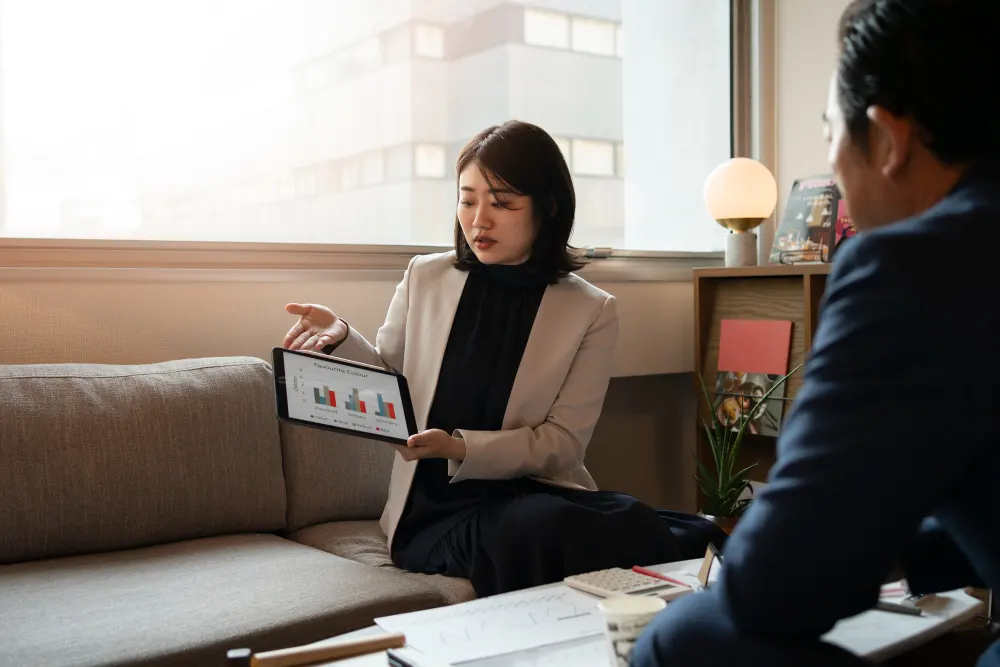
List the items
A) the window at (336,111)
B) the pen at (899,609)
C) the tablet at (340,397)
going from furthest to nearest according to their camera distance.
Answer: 1. the window at (336,111)
2. the tablet at (340,397)
3. the pen at (899,609)

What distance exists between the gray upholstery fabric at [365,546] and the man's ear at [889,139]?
1.11 meters

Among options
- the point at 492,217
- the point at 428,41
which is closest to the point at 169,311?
the point at 492,217

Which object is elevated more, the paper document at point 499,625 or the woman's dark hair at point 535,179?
the woman's dark hair at point 535,179

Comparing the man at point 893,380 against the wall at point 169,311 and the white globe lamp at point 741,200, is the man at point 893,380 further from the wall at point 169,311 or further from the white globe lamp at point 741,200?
the white globe lamp at point 741,200

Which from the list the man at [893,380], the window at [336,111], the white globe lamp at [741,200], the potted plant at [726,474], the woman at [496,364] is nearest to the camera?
the man at [893,380]

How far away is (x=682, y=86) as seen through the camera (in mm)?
3238

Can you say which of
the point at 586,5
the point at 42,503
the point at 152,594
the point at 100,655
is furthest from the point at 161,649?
the point at 586,5

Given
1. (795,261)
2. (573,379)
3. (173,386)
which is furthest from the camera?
(795,261)

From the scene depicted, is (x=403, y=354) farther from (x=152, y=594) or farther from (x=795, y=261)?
(x=795, y=261)

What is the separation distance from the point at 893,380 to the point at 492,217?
1.32 m

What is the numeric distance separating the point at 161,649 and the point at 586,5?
2.35m

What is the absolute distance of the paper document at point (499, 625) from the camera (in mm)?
1056

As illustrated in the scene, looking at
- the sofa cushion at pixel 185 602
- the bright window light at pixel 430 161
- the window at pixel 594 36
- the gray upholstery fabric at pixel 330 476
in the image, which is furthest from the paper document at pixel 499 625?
the window at pixel 594 36

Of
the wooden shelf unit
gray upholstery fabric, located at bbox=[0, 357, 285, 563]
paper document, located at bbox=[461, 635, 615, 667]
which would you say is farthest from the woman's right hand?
the wooden shelf unit
